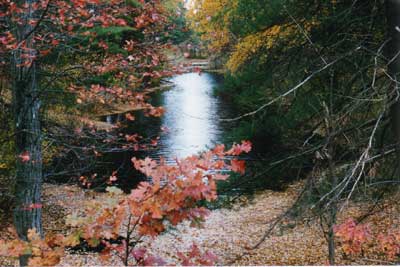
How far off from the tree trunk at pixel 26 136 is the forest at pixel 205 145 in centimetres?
2

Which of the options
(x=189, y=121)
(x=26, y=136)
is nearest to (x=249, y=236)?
(x=26, y=136)

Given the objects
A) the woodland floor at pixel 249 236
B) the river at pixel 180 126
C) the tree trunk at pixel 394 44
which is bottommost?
the woodland floor at pixel 249 236

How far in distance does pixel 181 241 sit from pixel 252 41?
7.79 m

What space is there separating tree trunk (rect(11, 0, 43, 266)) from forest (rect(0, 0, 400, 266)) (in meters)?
0.02

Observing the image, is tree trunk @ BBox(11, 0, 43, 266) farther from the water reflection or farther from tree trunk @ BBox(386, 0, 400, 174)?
the water reflection

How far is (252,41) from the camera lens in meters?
15.0

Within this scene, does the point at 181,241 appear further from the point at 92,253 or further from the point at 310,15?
the point at 310,15

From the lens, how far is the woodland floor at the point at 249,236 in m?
8.77

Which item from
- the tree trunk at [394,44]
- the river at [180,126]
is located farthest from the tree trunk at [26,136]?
the river at [180,126]

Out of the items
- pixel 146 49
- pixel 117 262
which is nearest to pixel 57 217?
pixel 117 262

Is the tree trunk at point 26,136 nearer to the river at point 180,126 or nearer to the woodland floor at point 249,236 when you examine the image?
the woodland floor at point 249,236

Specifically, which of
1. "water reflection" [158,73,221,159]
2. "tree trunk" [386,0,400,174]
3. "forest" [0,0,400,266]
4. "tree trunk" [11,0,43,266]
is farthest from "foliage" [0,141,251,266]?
"water reflection" [158,73,221,159]

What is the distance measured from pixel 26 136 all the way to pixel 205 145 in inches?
149

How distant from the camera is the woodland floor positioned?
8.77m
